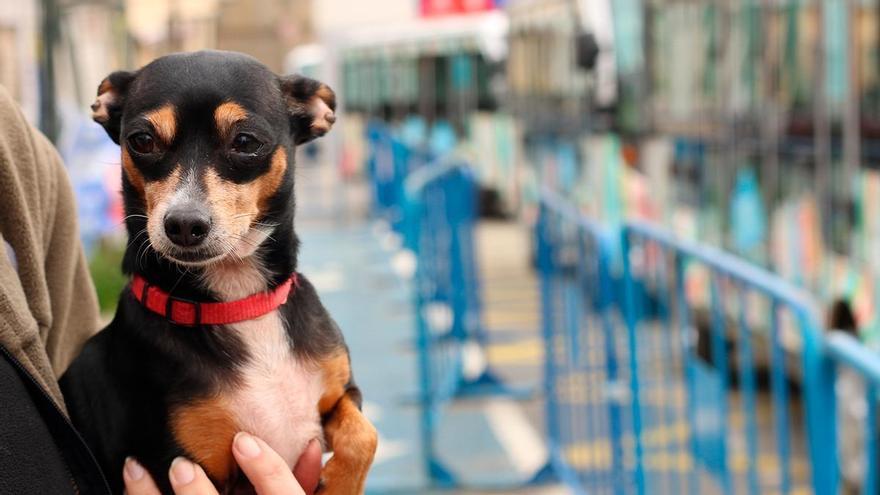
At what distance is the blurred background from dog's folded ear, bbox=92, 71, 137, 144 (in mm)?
337

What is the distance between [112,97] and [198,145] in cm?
18

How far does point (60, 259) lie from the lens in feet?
6.37

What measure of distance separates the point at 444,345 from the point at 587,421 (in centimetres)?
310

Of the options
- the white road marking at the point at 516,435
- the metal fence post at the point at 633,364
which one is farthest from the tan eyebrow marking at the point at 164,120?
the white road marking at the point at 516,435

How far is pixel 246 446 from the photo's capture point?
1790 mm

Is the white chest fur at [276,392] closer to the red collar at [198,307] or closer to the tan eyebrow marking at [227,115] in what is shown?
the red collar at [198,307]

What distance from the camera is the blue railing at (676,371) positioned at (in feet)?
10.3

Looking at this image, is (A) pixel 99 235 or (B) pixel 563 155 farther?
(B) pixel 563 155

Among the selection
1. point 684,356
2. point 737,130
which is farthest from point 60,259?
point 737,130

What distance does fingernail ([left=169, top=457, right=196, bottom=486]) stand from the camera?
68.5 inches

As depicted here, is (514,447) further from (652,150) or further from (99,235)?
(99,235)

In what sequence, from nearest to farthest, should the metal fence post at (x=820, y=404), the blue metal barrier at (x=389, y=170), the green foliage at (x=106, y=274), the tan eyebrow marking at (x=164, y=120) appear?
the tan eyebrow marking at (x=164, y=120), the metal fence post at (x=820, y=404), the green foliage at (x=106, y=274), the blue metal barrier at (x=389, y=170)

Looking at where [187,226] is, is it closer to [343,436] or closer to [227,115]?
[227,115]

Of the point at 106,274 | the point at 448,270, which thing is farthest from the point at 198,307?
the point at 448,270
